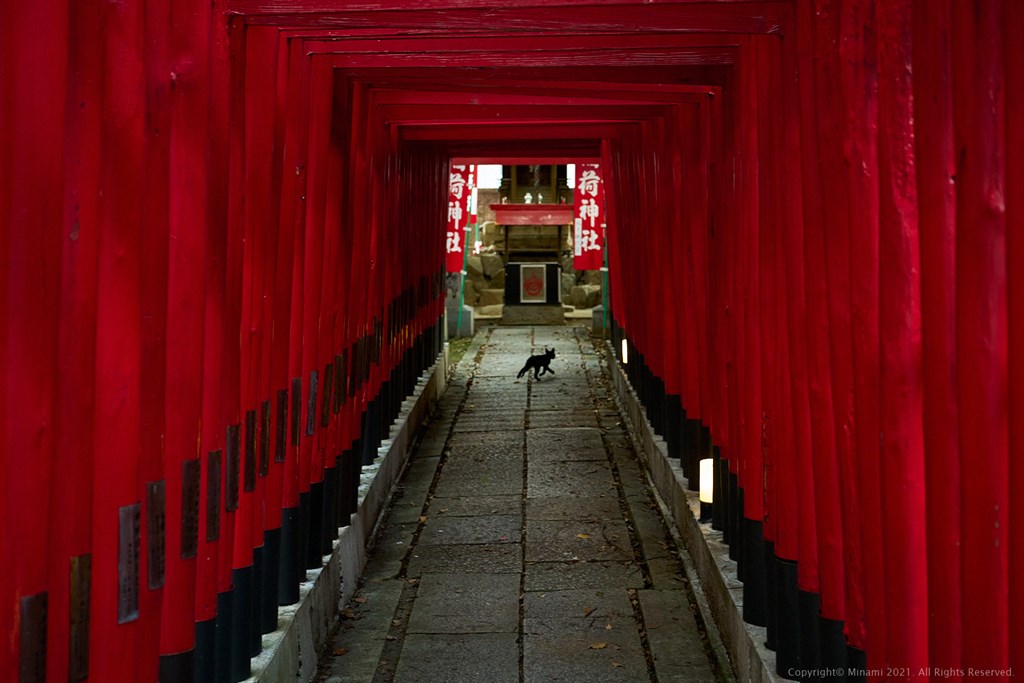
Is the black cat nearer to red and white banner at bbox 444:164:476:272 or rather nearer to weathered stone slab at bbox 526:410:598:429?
weathered stone slab at bbox 526:410:598:429

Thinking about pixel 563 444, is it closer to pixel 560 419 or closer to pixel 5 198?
pixel 560 419

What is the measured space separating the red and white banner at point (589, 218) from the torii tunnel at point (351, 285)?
38.2ft

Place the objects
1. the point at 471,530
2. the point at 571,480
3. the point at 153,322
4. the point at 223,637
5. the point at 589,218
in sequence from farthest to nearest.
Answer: the point at 589,218
the point at 571,480
the point at 471,530
the point at 223,637
the point at 153,322

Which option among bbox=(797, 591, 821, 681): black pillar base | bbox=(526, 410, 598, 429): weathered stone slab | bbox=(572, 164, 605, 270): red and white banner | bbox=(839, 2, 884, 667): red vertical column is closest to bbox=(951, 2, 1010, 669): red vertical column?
bbox=(839, 2, 884, 667): red vertical column

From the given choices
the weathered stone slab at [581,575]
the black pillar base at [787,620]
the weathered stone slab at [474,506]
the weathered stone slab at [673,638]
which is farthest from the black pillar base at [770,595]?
the weathered stone slab at [474,506]

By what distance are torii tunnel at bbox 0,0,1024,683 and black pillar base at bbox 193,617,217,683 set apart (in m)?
0.01

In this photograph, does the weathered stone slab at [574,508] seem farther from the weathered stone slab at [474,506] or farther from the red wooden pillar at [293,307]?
the red wooden pillar at [293,307]

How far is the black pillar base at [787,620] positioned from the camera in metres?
4.37

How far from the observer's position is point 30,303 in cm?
238

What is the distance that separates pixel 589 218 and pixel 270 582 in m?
14.9

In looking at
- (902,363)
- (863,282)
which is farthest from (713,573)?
(902,363)

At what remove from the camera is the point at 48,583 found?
2521 mm

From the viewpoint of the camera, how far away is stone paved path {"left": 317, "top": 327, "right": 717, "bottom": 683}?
5.65m

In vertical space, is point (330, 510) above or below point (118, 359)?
below
